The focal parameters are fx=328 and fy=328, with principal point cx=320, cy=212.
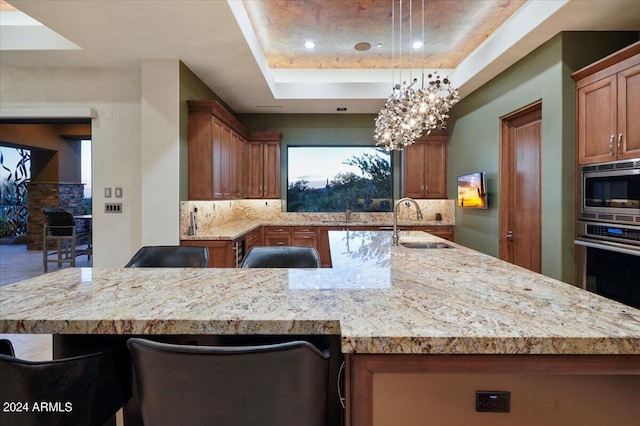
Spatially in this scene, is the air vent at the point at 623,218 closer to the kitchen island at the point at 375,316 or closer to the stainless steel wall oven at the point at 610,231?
the stainless steel wall oven at the point at 610,231

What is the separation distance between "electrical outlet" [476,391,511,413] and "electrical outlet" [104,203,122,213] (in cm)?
426

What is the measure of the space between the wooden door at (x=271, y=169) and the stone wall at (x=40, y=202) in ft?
20.2

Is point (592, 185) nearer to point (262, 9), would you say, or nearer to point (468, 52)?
point (468, 52)

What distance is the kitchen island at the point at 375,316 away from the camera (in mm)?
861

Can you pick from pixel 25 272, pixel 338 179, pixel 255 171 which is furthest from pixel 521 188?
pixel 25 272

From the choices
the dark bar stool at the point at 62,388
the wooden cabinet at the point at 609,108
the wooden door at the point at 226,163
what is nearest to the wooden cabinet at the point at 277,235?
the wooden door at the point at 226,163

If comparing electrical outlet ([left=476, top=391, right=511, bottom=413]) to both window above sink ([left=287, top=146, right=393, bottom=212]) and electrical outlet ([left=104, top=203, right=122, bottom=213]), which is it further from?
window above sink ([left=287, top=146, right=393, bottom=212])

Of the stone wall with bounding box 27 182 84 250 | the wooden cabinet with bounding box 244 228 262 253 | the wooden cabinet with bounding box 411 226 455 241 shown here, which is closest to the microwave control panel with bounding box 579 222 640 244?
the wooden cabinet with bounding box 411 226 455 241

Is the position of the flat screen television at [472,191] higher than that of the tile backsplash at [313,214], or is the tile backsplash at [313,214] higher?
the flat screen television at [472,191]

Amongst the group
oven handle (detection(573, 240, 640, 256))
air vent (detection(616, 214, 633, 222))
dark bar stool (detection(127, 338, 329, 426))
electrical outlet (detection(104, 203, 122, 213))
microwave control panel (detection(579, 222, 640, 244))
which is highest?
electrical outlet (detection(104, 203, 122, 213))

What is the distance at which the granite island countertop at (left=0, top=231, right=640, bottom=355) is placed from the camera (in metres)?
0.86

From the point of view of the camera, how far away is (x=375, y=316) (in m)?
1.01

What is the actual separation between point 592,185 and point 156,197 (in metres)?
4.34

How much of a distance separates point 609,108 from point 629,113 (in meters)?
0.19
